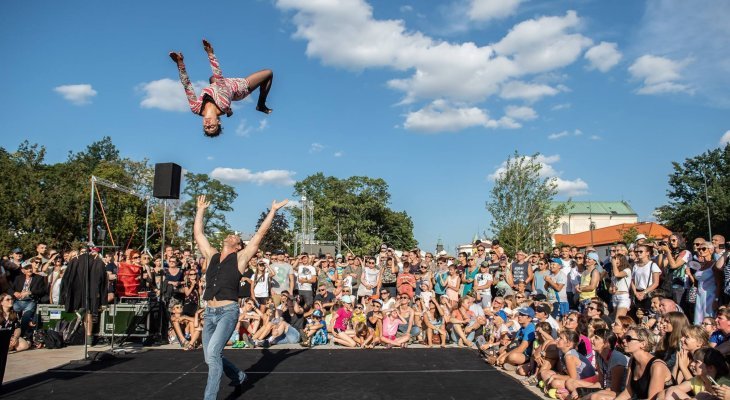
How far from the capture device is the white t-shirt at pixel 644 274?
24.0ft

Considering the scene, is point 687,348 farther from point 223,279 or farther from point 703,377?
point 223,279

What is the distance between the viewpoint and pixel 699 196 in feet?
127

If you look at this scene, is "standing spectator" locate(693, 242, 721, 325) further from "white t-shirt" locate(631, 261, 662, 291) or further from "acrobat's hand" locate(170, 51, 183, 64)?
"acrobat's hand" locate(170, 51, 183, 64)

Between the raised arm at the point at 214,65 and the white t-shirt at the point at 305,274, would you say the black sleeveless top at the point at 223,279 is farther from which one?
the white t-shirt at the point at 305,274

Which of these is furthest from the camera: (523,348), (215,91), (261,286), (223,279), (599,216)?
(599,216)

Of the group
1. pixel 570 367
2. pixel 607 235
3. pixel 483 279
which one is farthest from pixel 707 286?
pixel 607 235

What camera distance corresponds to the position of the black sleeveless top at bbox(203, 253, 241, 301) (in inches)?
191

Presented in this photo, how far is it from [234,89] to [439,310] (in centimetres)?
640

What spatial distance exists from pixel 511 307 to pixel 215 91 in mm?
6156

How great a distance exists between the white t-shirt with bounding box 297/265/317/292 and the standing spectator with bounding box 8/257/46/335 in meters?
4.92

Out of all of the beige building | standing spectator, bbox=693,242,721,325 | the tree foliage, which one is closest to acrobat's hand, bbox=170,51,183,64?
standing spectator, bbox=693,242,721,325

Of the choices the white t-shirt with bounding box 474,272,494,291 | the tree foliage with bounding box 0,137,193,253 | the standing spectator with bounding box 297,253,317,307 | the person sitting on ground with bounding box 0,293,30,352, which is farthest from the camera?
the tree foliage with bounding box 0,137,193,253

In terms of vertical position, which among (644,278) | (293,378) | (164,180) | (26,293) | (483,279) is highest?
(164,180)

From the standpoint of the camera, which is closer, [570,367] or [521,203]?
[570,367]
